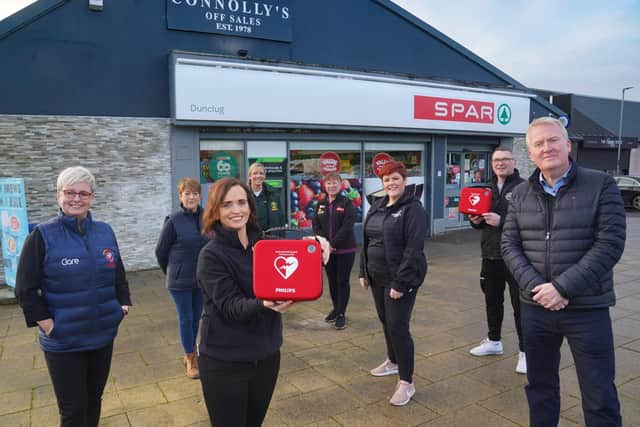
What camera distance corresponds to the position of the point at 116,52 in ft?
27.7

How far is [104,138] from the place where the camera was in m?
8.44

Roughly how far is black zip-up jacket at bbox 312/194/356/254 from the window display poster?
4.11 metres

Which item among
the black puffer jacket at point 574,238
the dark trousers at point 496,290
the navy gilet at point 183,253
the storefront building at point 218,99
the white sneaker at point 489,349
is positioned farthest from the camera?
the storefront building at point 218,99

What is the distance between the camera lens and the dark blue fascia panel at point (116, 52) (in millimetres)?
7828

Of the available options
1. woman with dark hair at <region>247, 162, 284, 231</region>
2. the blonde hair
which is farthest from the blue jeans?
woman with dark hair at <region>247, 162, 284, 231</region>

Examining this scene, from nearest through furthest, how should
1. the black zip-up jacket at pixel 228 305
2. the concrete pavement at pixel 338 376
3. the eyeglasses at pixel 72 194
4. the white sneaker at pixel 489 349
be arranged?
the black zip-up jacket at pixel 228 305, the eyeglasses at pixel 72 194, the concrete pavement at pixel 338 376, the white sneaker at pixel 489 349

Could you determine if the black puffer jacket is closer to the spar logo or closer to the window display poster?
the window display poster

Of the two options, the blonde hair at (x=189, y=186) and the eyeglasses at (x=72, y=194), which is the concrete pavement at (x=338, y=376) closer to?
the blonde hair at (x=189, y=186)

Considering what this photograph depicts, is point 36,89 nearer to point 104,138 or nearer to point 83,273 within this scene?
point 104,138

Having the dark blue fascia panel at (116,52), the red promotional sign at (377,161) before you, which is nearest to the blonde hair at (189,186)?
the dark blue fascia panel at (116,52)

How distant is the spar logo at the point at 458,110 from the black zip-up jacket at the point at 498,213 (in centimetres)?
765

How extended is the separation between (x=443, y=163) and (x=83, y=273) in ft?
37.2

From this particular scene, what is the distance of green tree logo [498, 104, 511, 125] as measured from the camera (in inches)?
531

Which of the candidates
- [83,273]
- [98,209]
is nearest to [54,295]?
[83,273]
